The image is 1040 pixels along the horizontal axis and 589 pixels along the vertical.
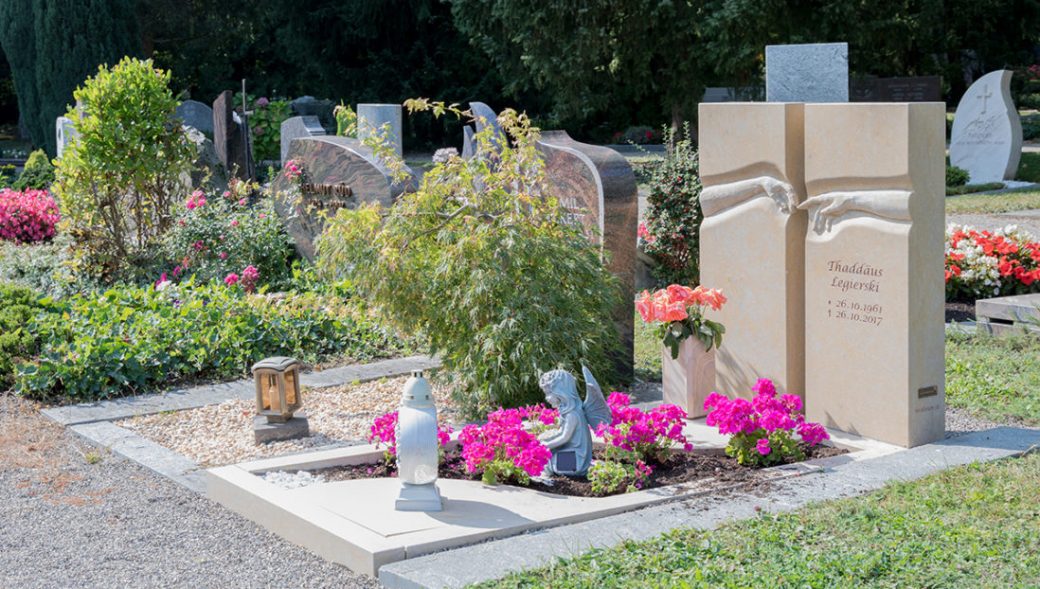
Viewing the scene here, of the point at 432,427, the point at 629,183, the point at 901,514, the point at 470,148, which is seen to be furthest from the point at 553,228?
the point at 470,148

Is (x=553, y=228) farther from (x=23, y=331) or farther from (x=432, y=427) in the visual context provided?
(x=23, y=331)

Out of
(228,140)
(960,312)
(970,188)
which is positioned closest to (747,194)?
(960,312)

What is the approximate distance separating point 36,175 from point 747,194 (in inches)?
593

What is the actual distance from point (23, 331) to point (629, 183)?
4357 mm

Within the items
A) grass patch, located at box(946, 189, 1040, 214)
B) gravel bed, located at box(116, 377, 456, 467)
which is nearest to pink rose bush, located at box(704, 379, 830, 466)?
gravel bed, located at box(116, 377, 456, 467)

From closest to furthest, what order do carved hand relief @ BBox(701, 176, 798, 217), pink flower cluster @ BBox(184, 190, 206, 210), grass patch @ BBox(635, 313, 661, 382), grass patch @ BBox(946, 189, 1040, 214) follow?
1. carved hand relief @ BBox(701, 176, 798, 217)
2. grass patch @ BBox(635, 313, 661, 382)
3. pink flower cluster @ BBox(184, 190, 206, 210)
4. grass patch @ BBox(946, 189, 1040, 214)

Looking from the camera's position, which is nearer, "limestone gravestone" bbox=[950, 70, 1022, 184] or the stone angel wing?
the stone angel wing

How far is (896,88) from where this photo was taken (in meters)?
22.6

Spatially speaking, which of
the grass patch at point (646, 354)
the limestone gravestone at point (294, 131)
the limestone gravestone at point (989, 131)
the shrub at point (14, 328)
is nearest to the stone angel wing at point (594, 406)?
the grass patch at point (646, 354)

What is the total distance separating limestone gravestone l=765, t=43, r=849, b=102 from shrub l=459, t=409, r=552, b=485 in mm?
2462

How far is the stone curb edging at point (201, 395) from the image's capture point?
7520 millimetres

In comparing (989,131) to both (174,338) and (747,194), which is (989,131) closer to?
(747,194)

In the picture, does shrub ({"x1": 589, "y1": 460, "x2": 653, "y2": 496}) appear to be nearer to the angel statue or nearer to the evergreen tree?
the angel statue

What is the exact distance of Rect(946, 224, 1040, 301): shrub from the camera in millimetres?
9922
